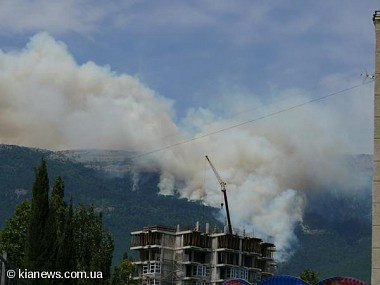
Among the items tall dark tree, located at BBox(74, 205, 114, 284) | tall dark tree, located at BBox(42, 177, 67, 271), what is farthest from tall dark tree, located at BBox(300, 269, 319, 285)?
tall dark tree, located at BBox(42, 177, 67, 271)

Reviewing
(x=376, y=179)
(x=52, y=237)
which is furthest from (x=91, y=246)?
(x=376, y=179)

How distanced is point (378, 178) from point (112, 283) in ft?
115

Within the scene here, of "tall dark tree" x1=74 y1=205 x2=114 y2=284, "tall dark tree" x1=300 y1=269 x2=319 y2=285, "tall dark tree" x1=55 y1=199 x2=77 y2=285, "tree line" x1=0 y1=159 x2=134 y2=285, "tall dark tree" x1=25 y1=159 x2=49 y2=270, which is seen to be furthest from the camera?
"tall dark tree" x1=300 y1=269 x2=319 y2=285

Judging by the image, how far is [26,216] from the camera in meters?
112

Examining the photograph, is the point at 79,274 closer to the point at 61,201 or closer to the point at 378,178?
the point at 61,201

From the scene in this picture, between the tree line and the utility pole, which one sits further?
the tree line

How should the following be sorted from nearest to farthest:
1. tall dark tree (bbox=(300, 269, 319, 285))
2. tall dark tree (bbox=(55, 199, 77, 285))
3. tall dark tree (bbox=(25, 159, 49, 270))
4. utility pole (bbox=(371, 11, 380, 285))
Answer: utility pole (bbox=(371, 11, 380, 285)), tall dark tree (bbox=(25, 159, 49, 270)), tall dark tree (bbox=(55, 199, 77, 285)), tall dark tree (bbox=(300, 269, 319, 285))

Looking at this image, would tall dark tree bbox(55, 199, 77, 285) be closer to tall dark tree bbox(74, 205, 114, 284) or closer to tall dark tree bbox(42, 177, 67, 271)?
tall dark tree bbox(42, 177, 67, 271)

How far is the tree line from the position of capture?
88250 mm

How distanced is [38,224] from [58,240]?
2472 millimetres

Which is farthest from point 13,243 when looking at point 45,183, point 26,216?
point 45,183

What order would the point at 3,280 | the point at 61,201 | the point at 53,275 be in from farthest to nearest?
the point at 61,201, the point at 53,275, the point at 3,280

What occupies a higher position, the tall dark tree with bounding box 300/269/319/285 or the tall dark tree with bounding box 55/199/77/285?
the tall dark tree with bounding box 300/269/319/285

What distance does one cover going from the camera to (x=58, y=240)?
89.3 meters
